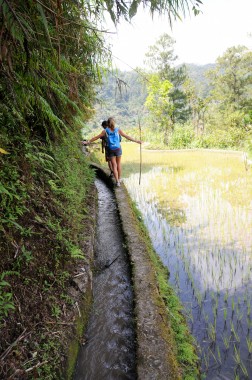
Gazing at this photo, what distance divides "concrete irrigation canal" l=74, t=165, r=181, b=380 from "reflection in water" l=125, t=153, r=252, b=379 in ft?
2.35

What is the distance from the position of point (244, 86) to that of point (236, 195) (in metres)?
32.5

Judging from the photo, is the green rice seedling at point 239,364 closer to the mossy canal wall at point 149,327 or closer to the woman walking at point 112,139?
the mossy canal wall at point 149,327

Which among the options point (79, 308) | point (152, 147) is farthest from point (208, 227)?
point (152, 147)

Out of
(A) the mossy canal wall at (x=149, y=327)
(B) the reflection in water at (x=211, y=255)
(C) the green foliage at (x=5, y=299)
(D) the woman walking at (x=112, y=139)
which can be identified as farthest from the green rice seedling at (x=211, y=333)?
(D) the woman walking at (x=112, y=139)

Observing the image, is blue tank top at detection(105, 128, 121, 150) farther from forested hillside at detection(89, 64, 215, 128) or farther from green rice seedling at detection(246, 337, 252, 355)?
green rice seedling at detection(246, 337, 252, 355)

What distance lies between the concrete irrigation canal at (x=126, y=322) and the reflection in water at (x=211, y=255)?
0.71 m

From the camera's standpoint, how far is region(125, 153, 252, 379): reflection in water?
2571 millimetres

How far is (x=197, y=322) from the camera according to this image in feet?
9.56

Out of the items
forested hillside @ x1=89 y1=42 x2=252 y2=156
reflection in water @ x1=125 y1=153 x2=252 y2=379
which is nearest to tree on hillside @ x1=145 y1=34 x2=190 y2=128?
forested hillside @ x1=89 y1=42 x2=252 y2=156

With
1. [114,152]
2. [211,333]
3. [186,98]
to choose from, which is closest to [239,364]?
[211,333]

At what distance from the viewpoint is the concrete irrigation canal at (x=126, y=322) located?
1.88 meters

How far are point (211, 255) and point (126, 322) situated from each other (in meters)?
2.32

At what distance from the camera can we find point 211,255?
4285 mm

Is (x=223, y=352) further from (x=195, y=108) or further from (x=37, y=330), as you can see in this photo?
(x=195, y=108)
